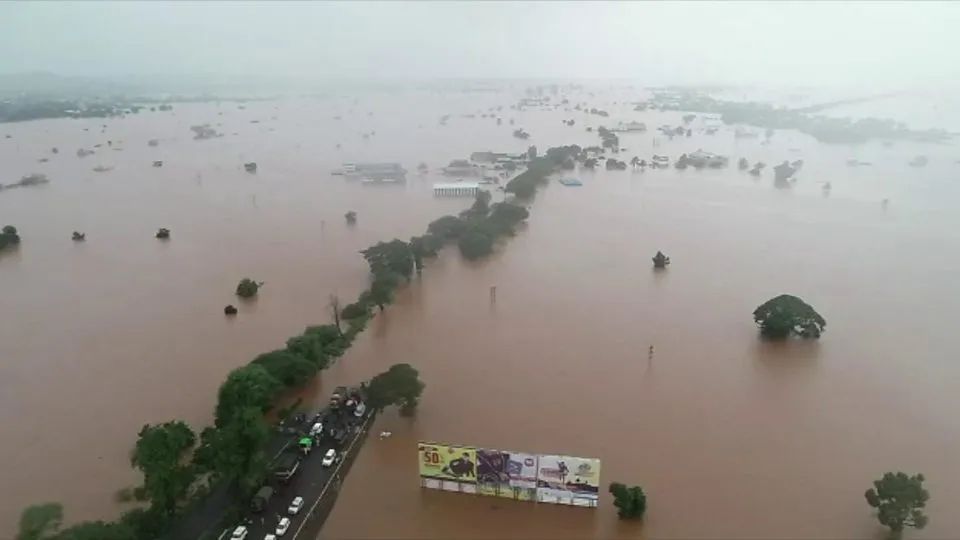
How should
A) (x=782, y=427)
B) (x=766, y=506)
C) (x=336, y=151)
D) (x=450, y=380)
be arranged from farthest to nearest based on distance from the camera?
(x=336, y=151)
(x=450, y=380)
(x=782, y=427)
(x=766, y=506)

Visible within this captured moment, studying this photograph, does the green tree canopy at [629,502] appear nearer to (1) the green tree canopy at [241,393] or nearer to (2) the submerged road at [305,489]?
(2) the submerged road at [305,489]

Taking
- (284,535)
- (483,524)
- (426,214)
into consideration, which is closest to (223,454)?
(284,535)

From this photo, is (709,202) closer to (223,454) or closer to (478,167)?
(478,167)

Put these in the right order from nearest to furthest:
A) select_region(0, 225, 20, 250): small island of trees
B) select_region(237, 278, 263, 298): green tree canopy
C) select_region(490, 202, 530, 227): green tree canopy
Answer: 1. select_region(237, 278, 263, 298): green tree canopy
2. select_region(0, 225, 20, 250): small island of trees
3. select_region(490, 202, 530, 227): green tree canopy

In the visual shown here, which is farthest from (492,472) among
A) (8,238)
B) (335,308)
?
(8,238)

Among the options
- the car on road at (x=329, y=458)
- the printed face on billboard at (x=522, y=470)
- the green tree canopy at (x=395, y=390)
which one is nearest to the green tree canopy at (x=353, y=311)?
the green tree canopy at (x=395, y=390)

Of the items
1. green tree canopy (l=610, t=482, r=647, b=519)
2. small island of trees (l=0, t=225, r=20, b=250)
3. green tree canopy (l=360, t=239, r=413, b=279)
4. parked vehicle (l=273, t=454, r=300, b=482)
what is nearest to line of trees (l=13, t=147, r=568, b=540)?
parked vehicle (l=273, t=454, r=300, b=482)

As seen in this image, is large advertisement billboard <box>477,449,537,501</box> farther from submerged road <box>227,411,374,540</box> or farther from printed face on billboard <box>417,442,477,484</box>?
submerged road <box>227,411,374,540</box>
